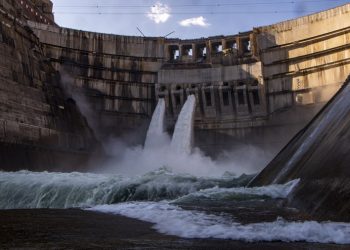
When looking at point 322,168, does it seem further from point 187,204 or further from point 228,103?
point 228,103

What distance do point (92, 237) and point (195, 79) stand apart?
31.2 metres

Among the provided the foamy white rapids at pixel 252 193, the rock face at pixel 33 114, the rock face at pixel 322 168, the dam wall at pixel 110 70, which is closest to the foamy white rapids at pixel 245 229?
the rock face at pixel 322 168

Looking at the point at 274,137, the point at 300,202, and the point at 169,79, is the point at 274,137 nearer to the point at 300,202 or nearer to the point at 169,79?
the point at 169,79

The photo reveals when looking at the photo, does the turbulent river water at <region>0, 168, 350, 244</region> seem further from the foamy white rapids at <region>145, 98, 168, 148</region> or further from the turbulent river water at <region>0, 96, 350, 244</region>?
the foamy white rapids at <region>145, 98, 168, 148</region>

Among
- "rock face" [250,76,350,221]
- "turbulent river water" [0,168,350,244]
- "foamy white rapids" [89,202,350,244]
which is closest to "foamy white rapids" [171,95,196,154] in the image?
"turbulent river water" [0,168,350,244]

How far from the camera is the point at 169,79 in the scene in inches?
1444

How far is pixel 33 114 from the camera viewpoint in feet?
82.9

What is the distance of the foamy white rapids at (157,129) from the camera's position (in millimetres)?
34406

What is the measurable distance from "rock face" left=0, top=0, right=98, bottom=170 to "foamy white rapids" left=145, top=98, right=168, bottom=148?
524 cm

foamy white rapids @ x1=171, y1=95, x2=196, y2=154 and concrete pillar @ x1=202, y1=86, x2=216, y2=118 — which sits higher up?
concrete pillar @ x1=202, y1=86, x2=216, y2=118

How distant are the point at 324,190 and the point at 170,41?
3175 cm

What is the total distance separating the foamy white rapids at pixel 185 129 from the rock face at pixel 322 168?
1943 centimetres

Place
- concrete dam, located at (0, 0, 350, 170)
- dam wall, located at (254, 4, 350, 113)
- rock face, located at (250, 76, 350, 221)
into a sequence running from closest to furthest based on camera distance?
rock face, located at (250, 76, 350, 221) < concrete dam, located at (0, 0, 350, 170) < dam wall, located at (254, 4, 350, 113)

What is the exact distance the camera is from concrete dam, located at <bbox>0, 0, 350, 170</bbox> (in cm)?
3050
